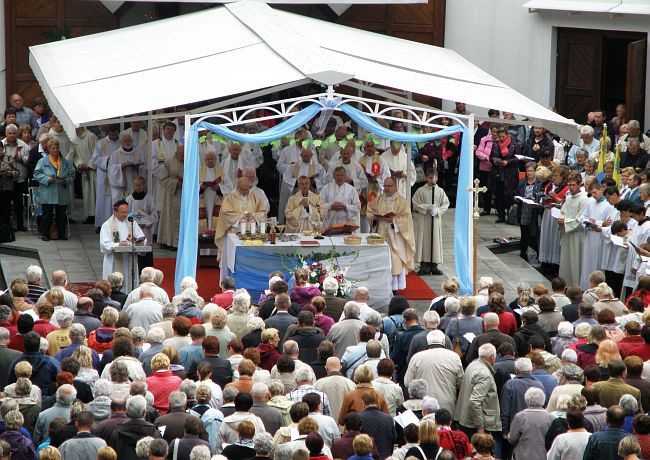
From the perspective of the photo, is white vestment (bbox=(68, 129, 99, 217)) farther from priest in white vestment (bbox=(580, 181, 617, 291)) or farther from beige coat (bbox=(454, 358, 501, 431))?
beige coat (bbox=(454, 358, 501, 431))

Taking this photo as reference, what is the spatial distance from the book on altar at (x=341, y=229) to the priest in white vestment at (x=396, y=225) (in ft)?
1.36

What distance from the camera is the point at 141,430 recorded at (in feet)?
35.0

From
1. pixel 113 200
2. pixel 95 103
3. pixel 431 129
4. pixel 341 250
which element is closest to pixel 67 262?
pixel 113 200

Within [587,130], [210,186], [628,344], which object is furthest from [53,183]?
[628,344]

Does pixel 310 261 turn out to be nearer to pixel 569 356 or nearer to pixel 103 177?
pixel 103 177

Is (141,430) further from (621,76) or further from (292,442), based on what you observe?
(621,76)

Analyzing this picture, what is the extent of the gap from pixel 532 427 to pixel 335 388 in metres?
1.76

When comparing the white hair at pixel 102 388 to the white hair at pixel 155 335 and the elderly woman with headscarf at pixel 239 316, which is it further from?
the elderly woman with headscarf at pixel 239 316

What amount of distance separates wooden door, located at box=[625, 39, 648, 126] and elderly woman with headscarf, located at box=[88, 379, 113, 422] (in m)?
15.1

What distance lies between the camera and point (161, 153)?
72.5 feet

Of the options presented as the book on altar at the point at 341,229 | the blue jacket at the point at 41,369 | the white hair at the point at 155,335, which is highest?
the book on altar at the point at 341,229

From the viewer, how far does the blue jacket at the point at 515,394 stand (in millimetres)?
12359

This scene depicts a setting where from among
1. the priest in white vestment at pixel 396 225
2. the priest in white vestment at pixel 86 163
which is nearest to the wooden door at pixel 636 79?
the priest in white vestment at pixel 396 225

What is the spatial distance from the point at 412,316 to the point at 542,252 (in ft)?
24.6
